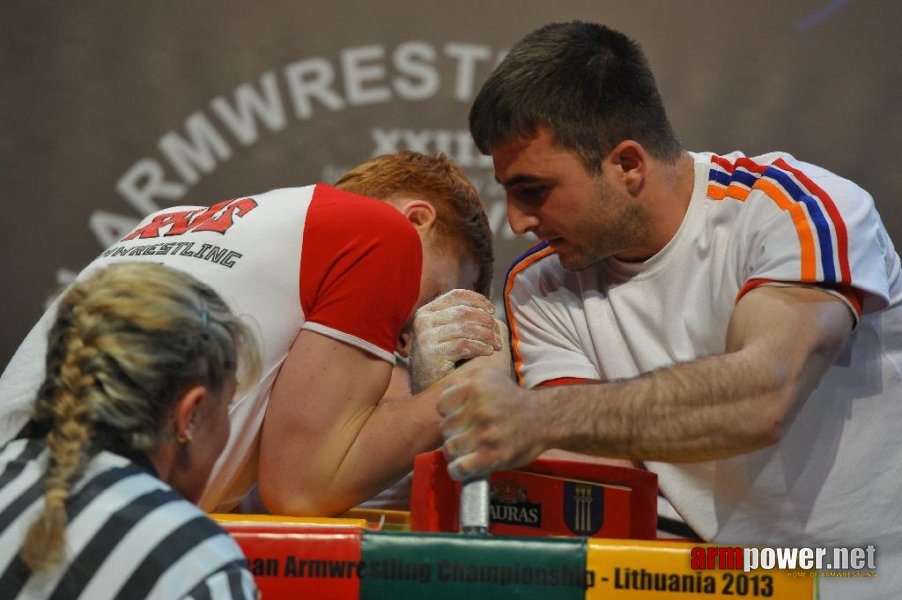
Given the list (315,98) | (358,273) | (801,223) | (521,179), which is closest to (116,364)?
(358,273)

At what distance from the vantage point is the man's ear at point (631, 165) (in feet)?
5.30

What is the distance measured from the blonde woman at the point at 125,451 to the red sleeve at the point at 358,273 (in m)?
0.33

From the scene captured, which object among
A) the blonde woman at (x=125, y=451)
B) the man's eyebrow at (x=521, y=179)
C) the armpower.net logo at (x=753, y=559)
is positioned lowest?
the armpower.net logo at (x=753, y=559)

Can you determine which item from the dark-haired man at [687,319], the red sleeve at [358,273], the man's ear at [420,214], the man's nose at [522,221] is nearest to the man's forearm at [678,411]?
the dark-haired man at [687,319]

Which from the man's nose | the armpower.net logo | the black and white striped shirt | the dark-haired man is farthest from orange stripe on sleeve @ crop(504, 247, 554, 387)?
the black and white striped shirt

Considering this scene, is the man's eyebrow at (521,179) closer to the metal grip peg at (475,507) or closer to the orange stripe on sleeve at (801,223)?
the orange stripe on sleeve at (801,223)

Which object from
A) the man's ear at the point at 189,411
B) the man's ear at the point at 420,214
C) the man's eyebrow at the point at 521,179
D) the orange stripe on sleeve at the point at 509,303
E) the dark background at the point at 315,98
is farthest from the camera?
the dark background at the point at 315,98

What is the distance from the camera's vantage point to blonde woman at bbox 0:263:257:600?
931 millimetres

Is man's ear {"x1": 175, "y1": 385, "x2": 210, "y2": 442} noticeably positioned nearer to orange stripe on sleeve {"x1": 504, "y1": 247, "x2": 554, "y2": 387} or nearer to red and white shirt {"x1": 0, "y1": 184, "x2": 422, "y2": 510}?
red and white shirt {"x1": 0, "y1": 184, "x2": 422, "y2": 510}

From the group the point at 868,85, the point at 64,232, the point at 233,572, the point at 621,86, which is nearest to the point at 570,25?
the point at 621,86

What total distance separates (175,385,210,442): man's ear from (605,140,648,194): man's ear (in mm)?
800

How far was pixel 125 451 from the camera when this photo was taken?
102 centimetres

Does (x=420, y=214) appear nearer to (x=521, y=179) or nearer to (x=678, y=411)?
(x=521, y=179)

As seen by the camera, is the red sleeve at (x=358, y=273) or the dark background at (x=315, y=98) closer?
the red sleeve at (x=358, y=273)
